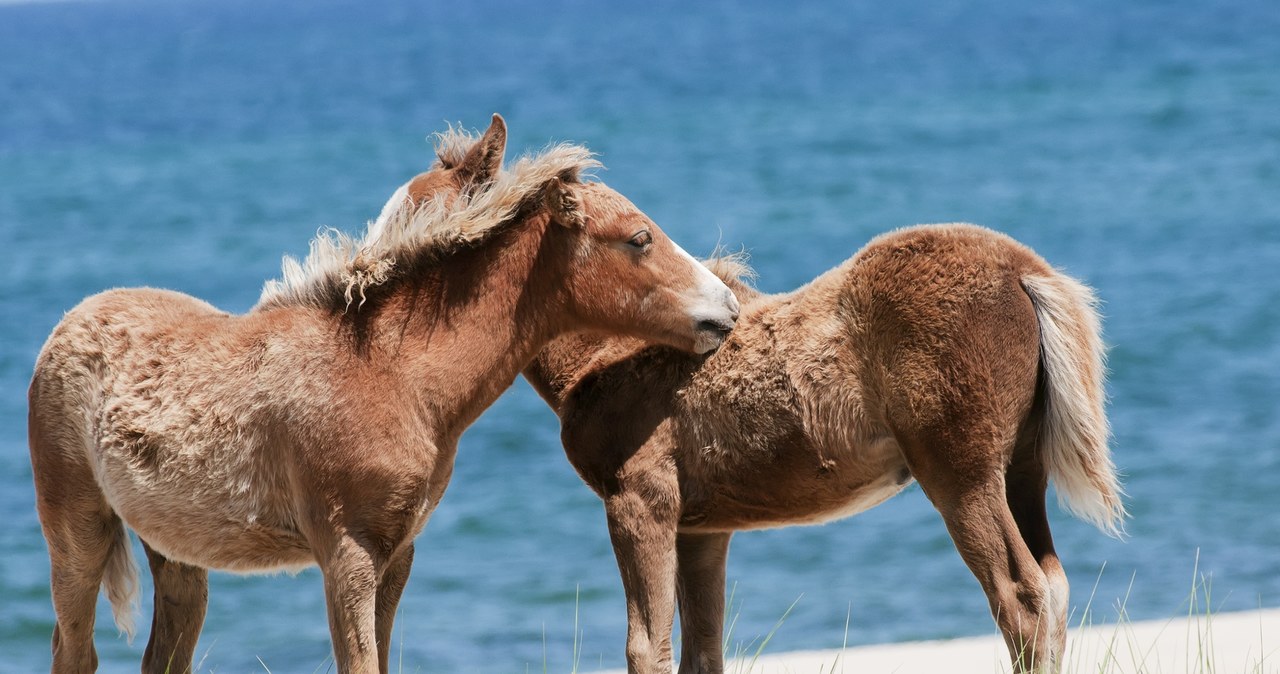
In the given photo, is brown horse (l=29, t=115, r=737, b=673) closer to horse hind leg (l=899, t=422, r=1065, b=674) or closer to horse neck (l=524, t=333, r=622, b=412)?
horse neck (l=524, t=333, r=622, b=412)

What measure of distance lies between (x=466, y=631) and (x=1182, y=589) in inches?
172

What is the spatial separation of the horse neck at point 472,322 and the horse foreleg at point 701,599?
1041 millimetres

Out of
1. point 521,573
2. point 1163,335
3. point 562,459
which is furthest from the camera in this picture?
point 1163,335

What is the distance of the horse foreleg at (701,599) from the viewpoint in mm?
4652

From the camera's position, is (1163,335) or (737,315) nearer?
(737,315)

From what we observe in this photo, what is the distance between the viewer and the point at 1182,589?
333 inches

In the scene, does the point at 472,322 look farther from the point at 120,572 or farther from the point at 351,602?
the point at 120,572

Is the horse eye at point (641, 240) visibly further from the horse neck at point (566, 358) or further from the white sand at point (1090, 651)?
the white sand at point (1090, 651)

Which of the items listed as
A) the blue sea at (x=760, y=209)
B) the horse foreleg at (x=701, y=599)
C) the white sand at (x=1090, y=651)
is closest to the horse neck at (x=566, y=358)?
the horse foreleg at (x=701, y=599)

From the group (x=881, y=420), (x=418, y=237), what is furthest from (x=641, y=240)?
(x=881, y=420)

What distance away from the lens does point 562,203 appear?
3957 mm

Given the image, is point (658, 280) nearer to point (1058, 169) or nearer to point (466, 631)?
point (466, 631)

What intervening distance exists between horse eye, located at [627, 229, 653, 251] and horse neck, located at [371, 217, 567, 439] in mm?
224

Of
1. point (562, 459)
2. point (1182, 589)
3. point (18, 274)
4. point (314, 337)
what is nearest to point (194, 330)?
point (314, 337)
